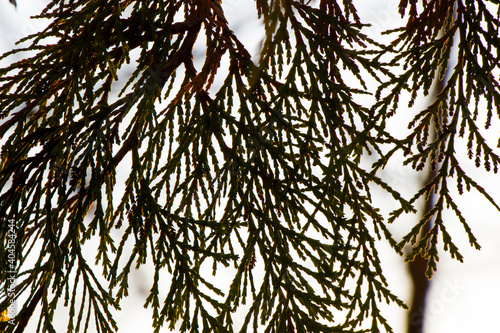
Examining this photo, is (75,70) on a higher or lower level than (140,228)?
higher

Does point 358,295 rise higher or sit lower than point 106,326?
higher

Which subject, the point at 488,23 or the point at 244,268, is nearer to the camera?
the point at 244,268

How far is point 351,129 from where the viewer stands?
2.14 metres

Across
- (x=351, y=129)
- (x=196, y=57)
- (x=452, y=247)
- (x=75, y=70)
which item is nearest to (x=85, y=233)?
(x=75, y=70)

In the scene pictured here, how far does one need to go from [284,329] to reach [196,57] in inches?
154

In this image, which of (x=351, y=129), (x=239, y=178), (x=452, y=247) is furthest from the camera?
(x=452, y=247)

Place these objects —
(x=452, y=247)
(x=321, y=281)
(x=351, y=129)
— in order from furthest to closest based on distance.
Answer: (x=452, y=247) → (x=351, y=129) → (x=321, y=281)

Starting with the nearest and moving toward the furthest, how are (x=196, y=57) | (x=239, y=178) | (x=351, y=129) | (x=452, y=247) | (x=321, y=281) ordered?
(x=321, y=281) < (x=351, y=129) < (x=239, y=178) < (x=452, y=247) < (x=196, y=57)

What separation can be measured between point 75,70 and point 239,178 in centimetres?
104

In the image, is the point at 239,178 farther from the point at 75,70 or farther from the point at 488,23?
the point at 488,23

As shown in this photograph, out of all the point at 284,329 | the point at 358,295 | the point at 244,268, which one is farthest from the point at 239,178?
the point at 358,295

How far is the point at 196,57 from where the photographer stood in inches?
202

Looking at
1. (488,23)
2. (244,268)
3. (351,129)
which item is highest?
(488,23)

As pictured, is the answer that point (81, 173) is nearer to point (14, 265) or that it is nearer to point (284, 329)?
point (14, 265)
